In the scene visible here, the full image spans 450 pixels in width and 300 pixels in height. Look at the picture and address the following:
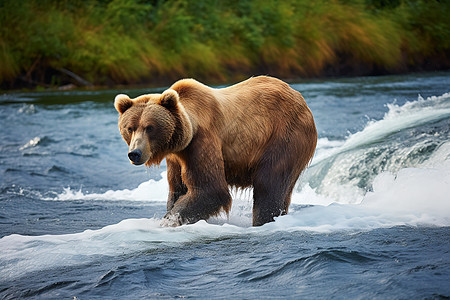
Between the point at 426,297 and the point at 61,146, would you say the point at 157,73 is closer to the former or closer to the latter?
the point at 61,146

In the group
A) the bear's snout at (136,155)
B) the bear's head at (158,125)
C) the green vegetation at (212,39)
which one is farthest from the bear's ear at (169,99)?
the green vegetation at (212,39)

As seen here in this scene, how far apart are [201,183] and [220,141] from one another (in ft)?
1.27

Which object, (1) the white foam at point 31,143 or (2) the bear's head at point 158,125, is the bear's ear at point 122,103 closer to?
(2) the bear's head at point 158,125

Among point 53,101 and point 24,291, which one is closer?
point 24,291

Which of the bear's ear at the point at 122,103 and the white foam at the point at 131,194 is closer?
the bear's ear at the point at 122,103

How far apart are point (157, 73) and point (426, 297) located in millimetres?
20750

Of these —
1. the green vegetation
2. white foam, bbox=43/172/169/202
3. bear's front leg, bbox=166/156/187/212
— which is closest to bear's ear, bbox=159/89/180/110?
bear's front leg, bbox=166/156/187/212

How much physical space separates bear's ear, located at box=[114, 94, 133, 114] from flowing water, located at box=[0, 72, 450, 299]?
0.81 m

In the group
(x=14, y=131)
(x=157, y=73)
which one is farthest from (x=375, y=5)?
(x=14, y=131)

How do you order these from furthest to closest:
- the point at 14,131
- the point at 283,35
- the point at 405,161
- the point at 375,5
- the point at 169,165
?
the point at 375,5 → the point at 283,35 → the point at 14,131 → the point at 405,161 → the point at 169,165

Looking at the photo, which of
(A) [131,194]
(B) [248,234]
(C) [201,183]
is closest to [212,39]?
(A) [131,194]

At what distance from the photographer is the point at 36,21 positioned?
23.1 meters

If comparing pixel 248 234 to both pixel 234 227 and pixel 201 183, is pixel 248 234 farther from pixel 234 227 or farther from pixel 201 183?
pixel 201 183

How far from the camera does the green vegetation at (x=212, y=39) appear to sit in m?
22.3
